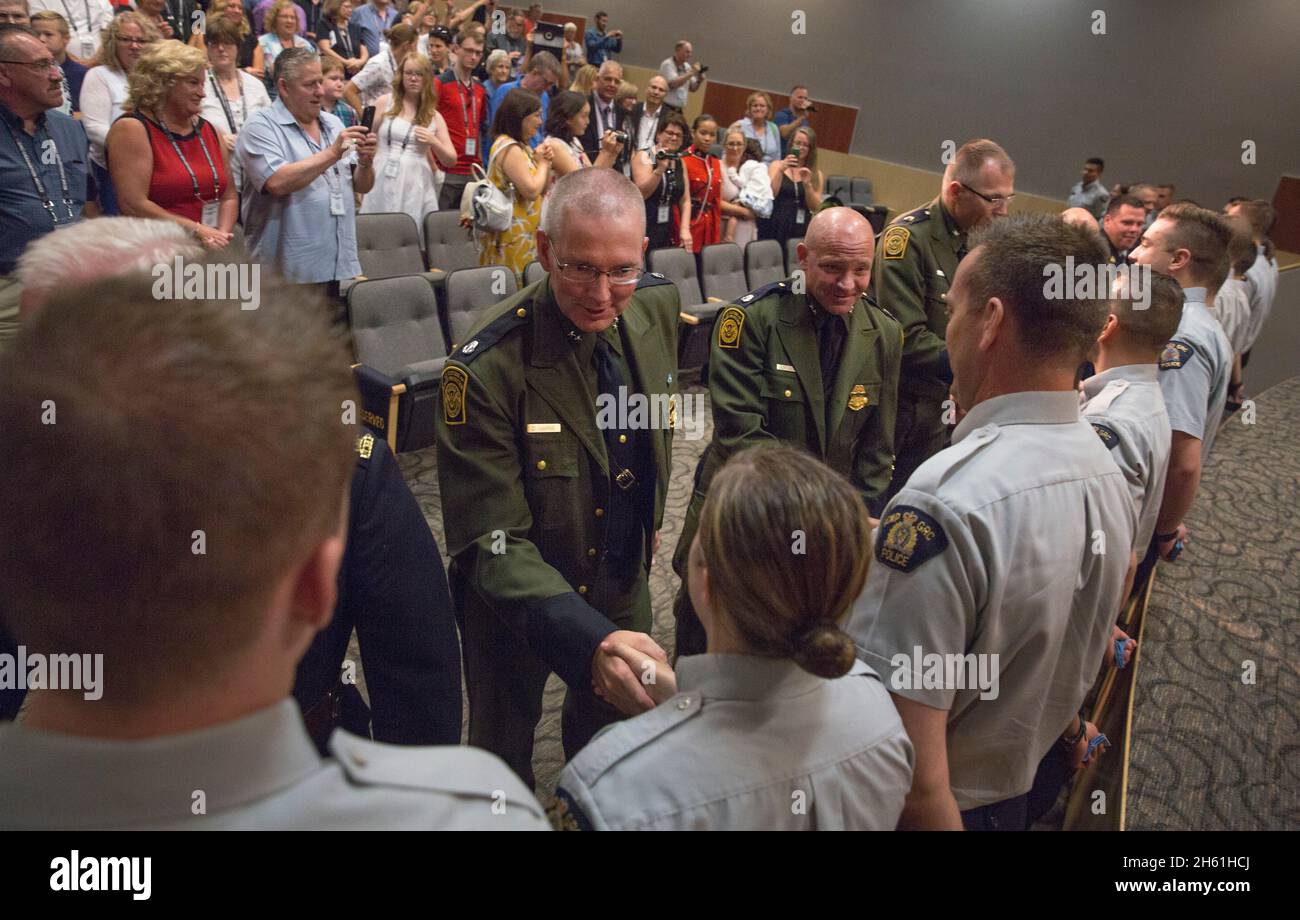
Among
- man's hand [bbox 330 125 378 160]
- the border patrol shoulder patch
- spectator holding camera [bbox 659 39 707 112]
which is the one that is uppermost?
spectator holding camera [bbox 659 39 707 112]

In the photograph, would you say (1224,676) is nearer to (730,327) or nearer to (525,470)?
(730,327)

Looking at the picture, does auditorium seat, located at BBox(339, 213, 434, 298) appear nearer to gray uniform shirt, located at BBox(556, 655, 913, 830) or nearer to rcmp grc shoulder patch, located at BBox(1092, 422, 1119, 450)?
rcmp grc shoulder patch, located at BBox(1092, 422, 1119, 450)

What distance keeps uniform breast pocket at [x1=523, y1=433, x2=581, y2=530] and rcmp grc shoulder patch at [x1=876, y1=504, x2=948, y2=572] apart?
0.75 m

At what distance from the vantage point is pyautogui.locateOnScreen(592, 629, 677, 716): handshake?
4.69 ft

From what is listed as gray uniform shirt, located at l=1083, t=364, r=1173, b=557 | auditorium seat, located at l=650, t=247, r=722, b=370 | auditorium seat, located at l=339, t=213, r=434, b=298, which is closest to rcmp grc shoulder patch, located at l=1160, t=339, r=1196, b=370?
gray uniform shirt, located at l=1083, t=364, r=1173, b=557

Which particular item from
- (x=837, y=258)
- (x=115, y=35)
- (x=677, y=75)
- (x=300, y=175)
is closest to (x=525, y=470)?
(x=837, y=258)

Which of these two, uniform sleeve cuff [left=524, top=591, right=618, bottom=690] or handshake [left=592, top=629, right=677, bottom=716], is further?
uniform sleeve cuff [left=524, top=591, right=618, bottom=690]

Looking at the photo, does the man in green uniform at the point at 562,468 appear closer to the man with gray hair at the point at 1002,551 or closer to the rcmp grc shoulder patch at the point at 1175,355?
the man with gray hair at the point at 1002,551

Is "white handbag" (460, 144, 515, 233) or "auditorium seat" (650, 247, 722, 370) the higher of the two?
→ "white handbag" (460, 144, 515, 233)

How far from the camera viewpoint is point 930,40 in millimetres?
11227

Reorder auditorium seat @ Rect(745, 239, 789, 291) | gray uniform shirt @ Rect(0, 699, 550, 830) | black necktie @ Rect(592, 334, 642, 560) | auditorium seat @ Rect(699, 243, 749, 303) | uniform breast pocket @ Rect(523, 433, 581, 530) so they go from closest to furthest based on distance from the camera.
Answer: gray uniform shirt @ Rect(0, 699, 550, 830) < uniform breast pocket @ Rect(523, 433, 581, 530) < black necktie @ Rect(592, 334, 642, 560) < auditorium seat @ Rect(699, 243, 749, 303) < auditorium seat @ Rect(745, 239, 789, 291)

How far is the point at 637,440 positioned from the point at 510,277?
2810mm
